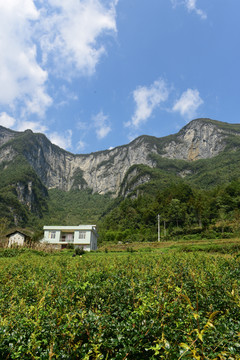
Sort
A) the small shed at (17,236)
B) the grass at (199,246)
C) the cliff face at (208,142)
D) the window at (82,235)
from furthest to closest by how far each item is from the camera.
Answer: the cliff face at (208,142) → the window at (82,235) → the small shed at (17,236) → the grass at (199,246)

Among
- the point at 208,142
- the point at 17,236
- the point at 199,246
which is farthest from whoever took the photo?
the point at 208,142

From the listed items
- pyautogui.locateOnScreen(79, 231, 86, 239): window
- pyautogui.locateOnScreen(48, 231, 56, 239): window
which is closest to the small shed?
pyautogui.locateOnScreen(48, 231, 56, 239): window

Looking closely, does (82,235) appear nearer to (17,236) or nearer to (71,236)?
(71,236)

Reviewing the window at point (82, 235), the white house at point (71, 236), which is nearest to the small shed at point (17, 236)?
the white house at point (71, 236)

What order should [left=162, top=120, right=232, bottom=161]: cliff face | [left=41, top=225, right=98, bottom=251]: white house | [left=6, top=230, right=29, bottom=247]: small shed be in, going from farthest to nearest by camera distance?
1. [left=162, top=120, right=232, bottom=161]: cliff face
2. [left=41, top=225, right=98, bottom=251]: white house
3. [left=6, top=230, right=29, bottom=247]: small shed

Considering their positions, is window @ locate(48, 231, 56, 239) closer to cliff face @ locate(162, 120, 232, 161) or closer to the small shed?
the small shed

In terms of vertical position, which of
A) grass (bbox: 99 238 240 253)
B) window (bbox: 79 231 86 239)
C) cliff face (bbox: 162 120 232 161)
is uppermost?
cliff face (bbox: 162 120 232 161)

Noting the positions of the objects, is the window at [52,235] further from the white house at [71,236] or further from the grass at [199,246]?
the grass at [199,246]

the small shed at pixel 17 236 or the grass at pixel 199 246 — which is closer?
the grass at pixel 199 246

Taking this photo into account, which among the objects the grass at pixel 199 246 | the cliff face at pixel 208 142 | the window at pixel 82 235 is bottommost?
the grass at pixel 199 246

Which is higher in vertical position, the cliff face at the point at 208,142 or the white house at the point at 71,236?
the cliff face at the point at 208,142

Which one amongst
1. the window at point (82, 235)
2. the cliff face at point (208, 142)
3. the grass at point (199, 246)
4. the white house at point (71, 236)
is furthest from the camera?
the cliff face at point (208, 142)

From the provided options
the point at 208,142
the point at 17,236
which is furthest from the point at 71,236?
the point at 208,142

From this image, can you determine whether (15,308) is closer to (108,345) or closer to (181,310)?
(108,345)
